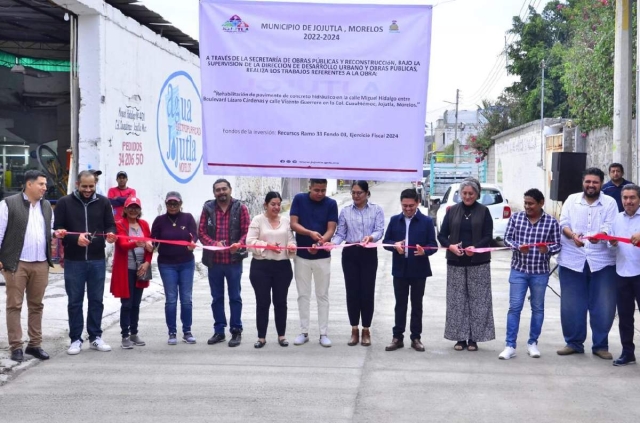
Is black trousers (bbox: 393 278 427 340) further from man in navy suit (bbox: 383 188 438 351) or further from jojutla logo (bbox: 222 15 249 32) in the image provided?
jojutla logo (bbox: 222 15 249 32)

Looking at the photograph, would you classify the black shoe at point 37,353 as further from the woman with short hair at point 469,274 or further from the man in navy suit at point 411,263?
the woman with short hair at point 469,274

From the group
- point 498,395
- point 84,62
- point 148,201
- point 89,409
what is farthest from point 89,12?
point 498,395

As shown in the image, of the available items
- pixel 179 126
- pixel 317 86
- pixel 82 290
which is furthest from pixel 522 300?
pixel 179 126

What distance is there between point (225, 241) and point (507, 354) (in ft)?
10.4

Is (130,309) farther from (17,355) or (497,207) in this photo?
(497,207)

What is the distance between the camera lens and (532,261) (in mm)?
8578

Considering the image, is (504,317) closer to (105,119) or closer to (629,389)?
(629,389)

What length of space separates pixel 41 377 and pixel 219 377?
1633mm

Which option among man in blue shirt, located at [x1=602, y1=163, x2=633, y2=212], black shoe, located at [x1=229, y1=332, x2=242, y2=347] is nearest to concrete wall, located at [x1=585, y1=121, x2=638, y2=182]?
man in blue shirt, located at [x1=602, y1=163, x2=633, y2=212]

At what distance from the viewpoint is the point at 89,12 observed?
14312 mm

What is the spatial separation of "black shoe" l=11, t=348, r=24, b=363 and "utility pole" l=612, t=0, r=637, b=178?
30.9 feet

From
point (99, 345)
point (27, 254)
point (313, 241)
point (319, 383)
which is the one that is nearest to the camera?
point (319, 383)

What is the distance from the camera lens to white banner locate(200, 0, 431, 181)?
820cm

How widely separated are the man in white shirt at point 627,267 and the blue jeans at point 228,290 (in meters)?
3.89
